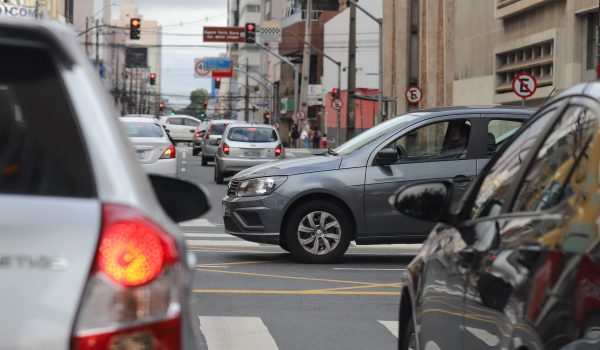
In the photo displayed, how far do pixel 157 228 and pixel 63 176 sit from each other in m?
0.27

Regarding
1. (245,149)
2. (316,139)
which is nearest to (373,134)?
(245,149)

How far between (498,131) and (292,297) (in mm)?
3789

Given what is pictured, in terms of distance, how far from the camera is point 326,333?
9055 mm

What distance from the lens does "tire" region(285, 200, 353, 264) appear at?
44.7ft

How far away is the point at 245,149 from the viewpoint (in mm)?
31938

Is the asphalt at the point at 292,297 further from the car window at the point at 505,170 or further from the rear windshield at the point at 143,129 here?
the rear windshield at the point at 143,129

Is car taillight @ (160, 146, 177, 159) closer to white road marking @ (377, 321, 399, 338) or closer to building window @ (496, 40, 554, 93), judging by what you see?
white road marking @ (377, 321, 399, 338)

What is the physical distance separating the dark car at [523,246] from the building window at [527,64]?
3416 cm

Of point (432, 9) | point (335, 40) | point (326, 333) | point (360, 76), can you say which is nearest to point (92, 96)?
point (326, 333)

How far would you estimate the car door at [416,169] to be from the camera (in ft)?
43.9

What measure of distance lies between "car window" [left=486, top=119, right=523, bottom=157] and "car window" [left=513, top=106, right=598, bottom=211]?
9.05m

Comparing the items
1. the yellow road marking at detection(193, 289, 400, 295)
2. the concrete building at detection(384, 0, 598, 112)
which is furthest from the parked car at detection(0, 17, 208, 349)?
the concrete building at detection(384, 0, 598, 112)

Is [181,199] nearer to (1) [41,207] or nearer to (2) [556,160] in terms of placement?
(2) [556,160]

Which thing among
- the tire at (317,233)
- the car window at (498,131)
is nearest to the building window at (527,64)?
the car window at (498,131)
